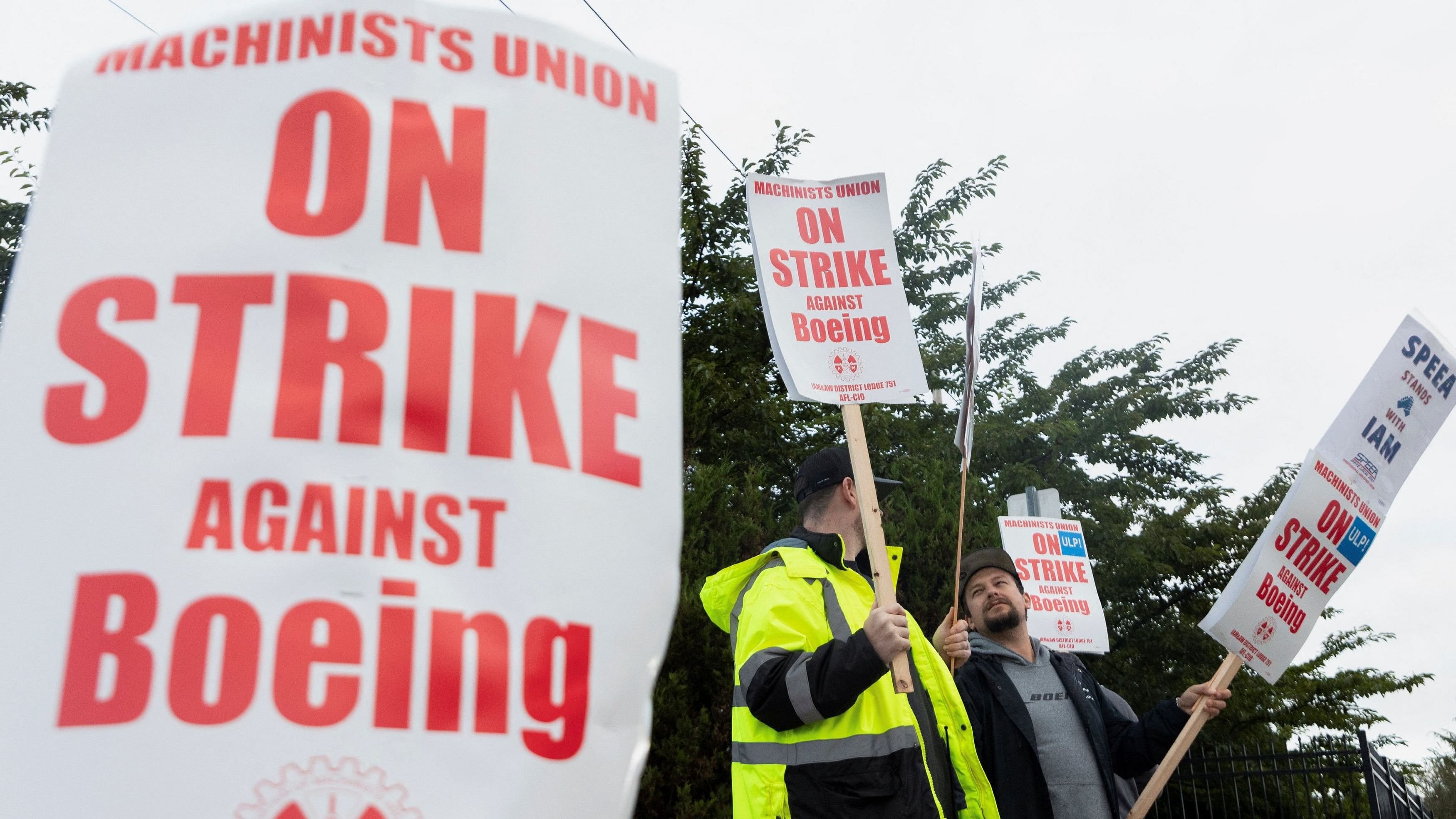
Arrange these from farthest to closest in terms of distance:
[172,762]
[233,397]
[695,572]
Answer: [695,572] < [233,397] < [172,762]

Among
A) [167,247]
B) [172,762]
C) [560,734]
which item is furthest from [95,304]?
[560,734]

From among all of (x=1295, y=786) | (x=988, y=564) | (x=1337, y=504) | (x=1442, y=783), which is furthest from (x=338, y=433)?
(x=1442, y=783)

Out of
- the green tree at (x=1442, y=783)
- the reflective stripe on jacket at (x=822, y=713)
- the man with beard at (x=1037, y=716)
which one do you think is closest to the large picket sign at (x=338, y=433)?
the reflective stripe on jacket at (x=822, y=713)

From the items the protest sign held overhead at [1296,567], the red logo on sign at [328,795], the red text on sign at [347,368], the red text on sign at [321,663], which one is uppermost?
the protest sign held overhead at [1296,567]

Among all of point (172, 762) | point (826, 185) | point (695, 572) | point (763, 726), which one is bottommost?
point (172, 762)

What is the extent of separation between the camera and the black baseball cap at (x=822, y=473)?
139 inches

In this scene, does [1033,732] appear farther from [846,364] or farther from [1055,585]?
[1055,585]

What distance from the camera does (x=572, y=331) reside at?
135 cm

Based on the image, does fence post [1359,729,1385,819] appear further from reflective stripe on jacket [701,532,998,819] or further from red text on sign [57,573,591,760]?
red text on sign [57,573,591,760]

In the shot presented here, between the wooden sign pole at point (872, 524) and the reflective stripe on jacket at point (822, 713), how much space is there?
0.08 m

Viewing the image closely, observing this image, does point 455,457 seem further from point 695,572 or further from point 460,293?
point 695,572

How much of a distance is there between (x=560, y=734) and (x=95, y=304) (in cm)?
66

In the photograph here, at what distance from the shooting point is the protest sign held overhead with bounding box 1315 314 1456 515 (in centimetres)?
397

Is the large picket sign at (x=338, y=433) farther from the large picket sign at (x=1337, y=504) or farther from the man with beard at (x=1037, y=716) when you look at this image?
the large picket sign at (x=1337, y=504)
